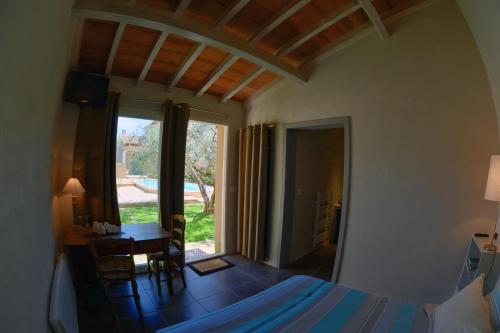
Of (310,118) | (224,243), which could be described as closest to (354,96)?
(310,118)

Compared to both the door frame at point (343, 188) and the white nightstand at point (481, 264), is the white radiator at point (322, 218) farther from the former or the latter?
the white nightstand at point (481, 264)

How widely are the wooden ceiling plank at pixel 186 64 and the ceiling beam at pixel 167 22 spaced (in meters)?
0.23

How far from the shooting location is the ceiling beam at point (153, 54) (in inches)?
101

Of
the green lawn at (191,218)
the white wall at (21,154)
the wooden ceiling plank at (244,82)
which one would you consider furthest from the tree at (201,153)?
the white wall at (21,154)

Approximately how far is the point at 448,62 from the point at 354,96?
89 cm

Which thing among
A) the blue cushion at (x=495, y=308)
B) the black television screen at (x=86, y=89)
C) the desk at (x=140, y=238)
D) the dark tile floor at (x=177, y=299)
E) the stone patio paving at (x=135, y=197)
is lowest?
the dark tile floor at (x=177, y=299)

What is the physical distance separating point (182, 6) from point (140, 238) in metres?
2.27

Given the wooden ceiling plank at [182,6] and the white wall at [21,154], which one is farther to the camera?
the wooden ceiling plank at [182,6]

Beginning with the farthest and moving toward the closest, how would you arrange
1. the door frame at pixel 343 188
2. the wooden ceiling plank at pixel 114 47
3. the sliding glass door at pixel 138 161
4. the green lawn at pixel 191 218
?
the green lawn at pixel 191 218
the sliding glass door at pixel 138 161
the door frame at pixel 343 188
the wooden ceiling plank at pixel 114 47

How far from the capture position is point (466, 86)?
2289 mm

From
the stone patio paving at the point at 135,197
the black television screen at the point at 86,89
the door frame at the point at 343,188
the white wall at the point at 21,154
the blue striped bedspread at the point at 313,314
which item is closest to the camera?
the white wall at the point at 21,154

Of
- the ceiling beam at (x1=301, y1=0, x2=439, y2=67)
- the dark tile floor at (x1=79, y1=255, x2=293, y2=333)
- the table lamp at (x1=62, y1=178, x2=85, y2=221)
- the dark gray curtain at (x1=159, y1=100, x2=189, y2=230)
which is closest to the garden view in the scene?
the dark gray curtain at (x1=159, y1=100, x2=189, y2=230)

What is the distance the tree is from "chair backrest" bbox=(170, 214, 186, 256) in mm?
2594

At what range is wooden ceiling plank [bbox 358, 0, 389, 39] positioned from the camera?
91.2 inches
